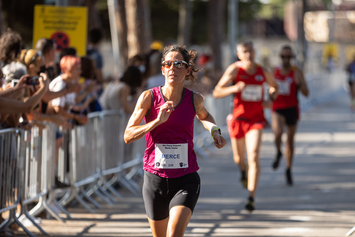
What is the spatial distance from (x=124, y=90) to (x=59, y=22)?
136 centimetres

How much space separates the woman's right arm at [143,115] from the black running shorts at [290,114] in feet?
18.8

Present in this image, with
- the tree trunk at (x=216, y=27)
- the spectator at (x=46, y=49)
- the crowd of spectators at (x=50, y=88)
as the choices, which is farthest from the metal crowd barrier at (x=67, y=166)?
the tree trunk at (x=216, y=27)

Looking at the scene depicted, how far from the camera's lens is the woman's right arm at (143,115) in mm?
4531

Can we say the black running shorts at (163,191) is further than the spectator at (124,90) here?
No

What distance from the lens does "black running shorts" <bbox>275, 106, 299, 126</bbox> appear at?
10.4 m

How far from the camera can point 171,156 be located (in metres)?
4.92

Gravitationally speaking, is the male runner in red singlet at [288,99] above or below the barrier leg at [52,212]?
above

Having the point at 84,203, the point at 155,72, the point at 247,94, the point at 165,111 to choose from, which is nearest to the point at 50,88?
the point at 84,203

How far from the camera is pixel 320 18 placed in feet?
270

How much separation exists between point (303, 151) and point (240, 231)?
7.38 m

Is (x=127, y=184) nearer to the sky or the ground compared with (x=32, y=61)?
nearer to the ground

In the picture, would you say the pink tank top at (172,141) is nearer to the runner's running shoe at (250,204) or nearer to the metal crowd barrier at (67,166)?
the metal crowd barrier at (67,166)

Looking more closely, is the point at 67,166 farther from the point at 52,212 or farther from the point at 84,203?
the point at 52,212

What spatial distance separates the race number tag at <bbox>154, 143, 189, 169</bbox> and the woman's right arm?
0.23 m
